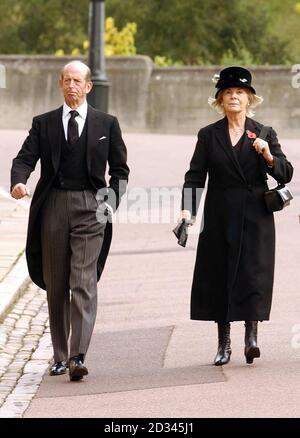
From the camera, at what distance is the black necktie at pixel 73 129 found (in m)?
9.56

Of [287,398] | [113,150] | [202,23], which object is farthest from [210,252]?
[202,23]

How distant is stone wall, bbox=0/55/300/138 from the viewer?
3400 cm

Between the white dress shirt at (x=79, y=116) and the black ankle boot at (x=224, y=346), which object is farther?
the black ankle boot at (x=224, y=346)

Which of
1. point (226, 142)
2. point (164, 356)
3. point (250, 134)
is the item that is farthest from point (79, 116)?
point (164, 356)

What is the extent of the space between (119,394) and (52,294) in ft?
3.48

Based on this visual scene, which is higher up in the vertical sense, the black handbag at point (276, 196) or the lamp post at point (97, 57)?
the black handbag at point (276, 196)

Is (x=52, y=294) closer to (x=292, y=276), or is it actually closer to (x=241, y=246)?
(x=241, y=246)

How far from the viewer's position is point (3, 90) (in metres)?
34.3

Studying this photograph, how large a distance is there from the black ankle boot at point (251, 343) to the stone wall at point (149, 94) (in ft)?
79.5

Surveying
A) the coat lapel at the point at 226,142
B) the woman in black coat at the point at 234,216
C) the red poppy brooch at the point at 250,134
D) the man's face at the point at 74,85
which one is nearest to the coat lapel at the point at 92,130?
the man's face at the point at 74,85

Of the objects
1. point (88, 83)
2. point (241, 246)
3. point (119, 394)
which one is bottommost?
point (119, 394)

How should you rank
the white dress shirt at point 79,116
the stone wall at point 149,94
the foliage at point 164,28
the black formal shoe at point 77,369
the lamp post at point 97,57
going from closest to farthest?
1. the black formal shoe at point 77,369
2. the white dress shirt at point 79,116
3. the lamp post at point 97,57
4. the stone wall at point 149,94
5. the foliage at point 164,28

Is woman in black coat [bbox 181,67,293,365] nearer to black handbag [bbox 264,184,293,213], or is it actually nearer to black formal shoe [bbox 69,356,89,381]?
black handbag [bbox 264,184,293,213]

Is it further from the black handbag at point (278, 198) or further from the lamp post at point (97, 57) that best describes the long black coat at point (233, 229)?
the lamp post at point (97, 57)
